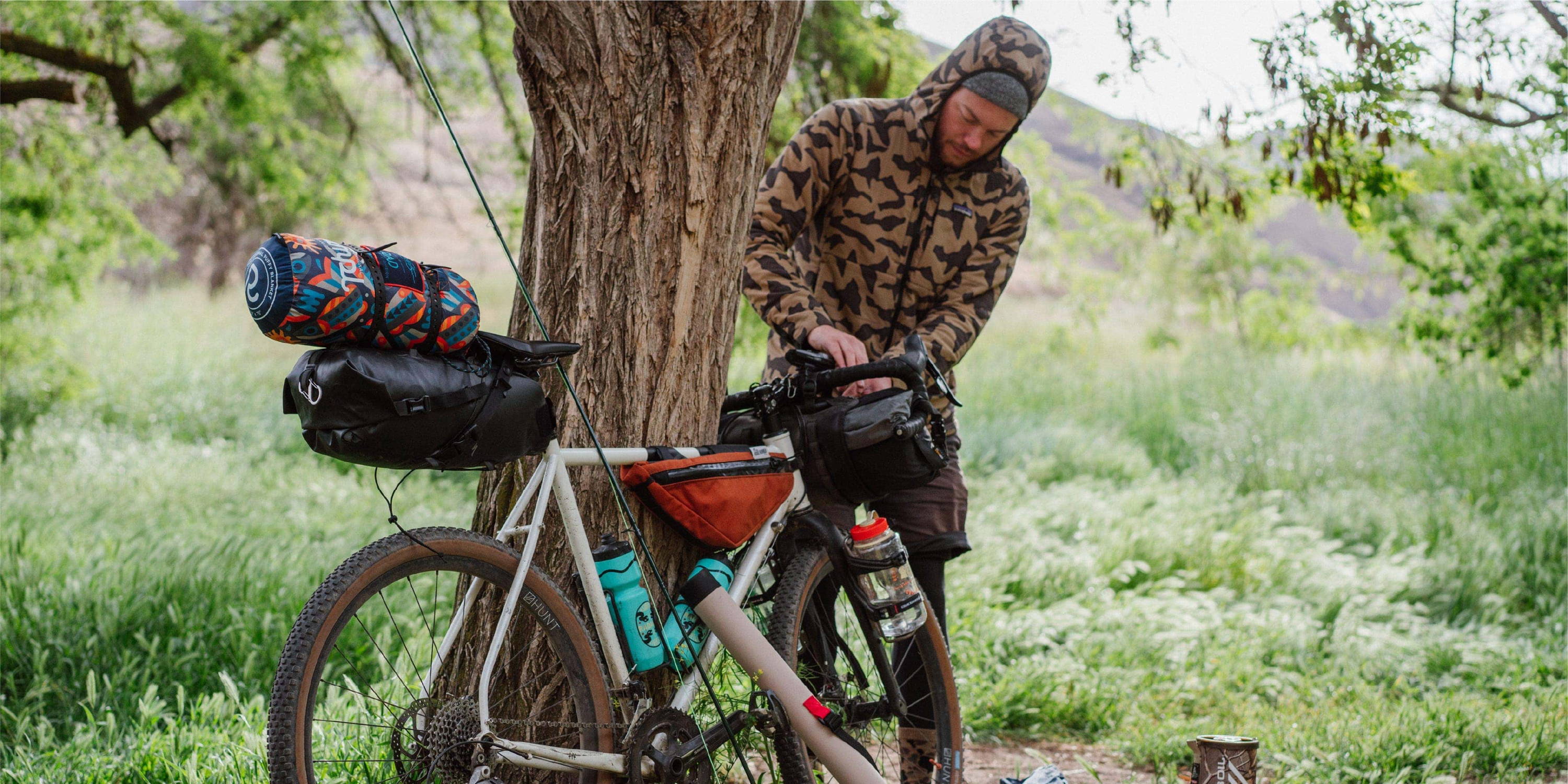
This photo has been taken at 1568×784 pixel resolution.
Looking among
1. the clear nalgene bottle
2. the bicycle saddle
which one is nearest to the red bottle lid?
the clear nalgene bottle

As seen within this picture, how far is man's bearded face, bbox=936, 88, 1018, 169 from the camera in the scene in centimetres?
298

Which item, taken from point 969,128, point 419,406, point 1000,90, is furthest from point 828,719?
point 1000,90

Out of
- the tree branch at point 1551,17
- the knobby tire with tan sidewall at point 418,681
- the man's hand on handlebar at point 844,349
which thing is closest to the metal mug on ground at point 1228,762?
the man's hand on handlebar at point 844,349

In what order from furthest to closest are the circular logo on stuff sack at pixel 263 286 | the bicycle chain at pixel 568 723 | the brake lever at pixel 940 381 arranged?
the brake lever at pixel 940 381, the bicycle chain at pixel 568 723, the circular logo on stuff sack at pixel 263 286

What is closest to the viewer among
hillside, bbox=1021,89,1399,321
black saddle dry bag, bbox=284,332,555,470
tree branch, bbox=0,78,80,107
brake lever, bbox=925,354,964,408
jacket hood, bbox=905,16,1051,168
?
black saddle dry bag, bbox=284,332,555,470

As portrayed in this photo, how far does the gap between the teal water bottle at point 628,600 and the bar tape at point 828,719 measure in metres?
0.35

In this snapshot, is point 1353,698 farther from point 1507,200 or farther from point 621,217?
point 1507,200

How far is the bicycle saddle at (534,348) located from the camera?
2061 millimetres

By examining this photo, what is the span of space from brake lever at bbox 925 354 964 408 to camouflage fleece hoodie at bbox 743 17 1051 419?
10cm

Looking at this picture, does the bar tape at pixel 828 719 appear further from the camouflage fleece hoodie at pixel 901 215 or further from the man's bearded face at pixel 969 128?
the man's bearded face at pixel 969 128

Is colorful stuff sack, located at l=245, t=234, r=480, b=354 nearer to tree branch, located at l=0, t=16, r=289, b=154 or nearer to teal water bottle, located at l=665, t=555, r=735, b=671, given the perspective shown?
teal water bottle, located at l=665, t=555, r=735, b=671

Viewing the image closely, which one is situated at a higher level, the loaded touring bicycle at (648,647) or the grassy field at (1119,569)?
the loaded touring bicycle at (648,647)

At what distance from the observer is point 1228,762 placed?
261 centimetres

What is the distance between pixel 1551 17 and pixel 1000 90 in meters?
2.93
